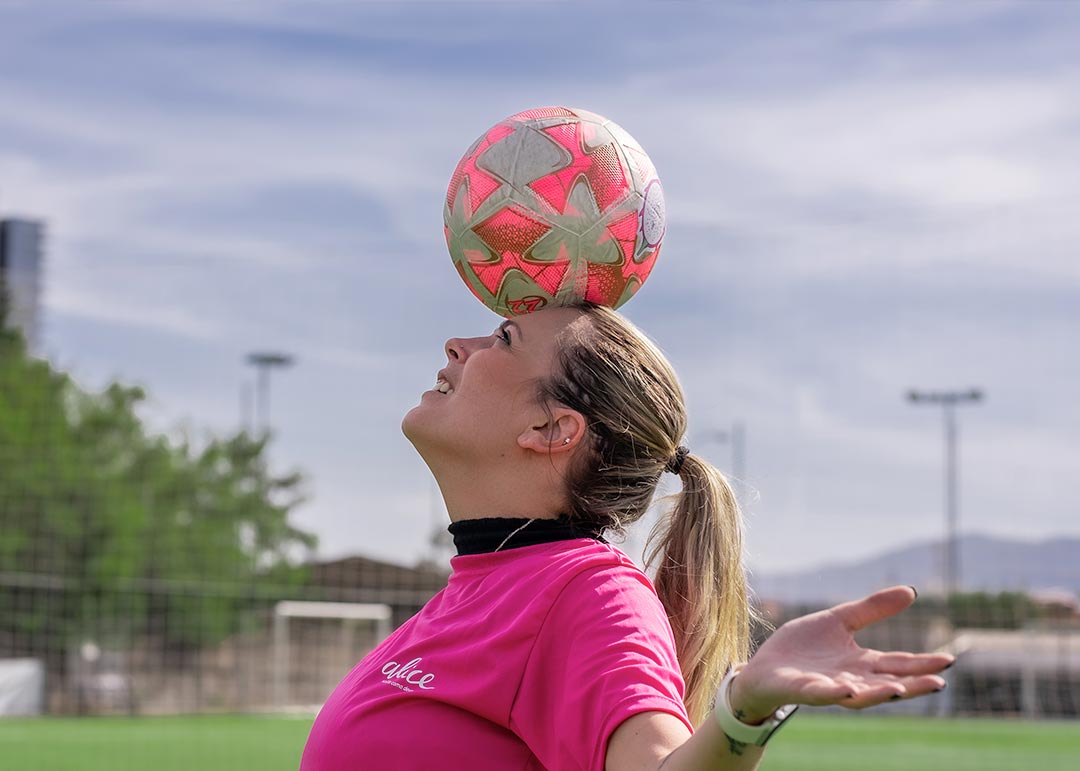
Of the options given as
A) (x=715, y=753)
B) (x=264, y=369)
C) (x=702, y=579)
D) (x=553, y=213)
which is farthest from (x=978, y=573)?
(x=715, y=753)

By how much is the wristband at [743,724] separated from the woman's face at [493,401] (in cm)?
64

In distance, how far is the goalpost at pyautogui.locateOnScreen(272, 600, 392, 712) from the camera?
1981cm

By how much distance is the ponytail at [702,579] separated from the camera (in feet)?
6.51

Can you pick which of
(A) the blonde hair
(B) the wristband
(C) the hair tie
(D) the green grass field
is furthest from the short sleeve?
(D) the green grass field

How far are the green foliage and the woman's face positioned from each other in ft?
51.7

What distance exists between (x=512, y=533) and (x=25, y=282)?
14.2 meters

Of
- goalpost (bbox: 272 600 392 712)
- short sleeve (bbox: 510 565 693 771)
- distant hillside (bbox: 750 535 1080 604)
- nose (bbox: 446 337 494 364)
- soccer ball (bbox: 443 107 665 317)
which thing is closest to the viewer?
short sleeve (bbox: 510 565 693 771)

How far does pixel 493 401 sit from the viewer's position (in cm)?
201

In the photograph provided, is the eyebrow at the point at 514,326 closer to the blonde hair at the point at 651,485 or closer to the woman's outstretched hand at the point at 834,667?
the blonde hair at the point at 651,485

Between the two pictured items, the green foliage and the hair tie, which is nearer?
the hair tie

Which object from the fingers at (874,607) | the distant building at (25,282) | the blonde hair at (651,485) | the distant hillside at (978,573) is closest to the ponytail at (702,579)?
the blonde hair at (651,485)

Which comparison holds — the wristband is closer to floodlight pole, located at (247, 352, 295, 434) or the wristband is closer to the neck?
the neck

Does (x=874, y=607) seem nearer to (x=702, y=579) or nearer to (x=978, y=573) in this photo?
(x=702, y=579)

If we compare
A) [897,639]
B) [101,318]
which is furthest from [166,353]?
[897,639]
